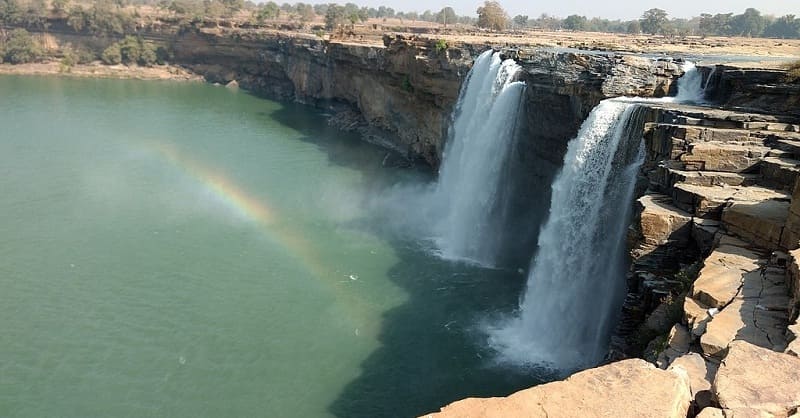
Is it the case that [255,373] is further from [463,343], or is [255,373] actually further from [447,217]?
[447,217]

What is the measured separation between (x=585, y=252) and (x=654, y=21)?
58.3 m

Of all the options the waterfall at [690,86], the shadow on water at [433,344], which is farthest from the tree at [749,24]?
the shadow on water at [433,344]

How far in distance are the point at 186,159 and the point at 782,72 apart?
24409mm

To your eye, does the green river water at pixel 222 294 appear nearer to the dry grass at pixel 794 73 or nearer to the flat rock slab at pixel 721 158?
the flat rock slab at pixel 721 158

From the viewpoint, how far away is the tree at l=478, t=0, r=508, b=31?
52.1 metres

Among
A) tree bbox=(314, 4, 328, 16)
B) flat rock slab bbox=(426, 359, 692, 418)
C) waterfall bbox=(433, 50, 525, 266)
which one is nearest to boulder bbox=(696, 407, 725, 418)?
flat rock slab bbox=(426, 359, 692, 418)

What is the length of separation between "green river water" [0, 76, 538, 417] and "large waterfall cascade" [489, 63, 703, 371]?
1.20m

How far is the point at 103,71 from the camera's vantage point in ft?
184

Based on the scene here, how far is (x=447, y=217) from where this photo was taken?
21.9 meters

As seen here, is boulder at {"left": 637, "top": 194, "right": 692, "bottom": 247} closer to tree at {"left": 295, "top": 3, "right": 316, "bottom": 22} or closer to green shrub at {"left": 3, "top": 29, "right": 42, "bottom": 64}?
green shrub at {"left": 3, "top": 29, "right": 42, "bottom": 64}

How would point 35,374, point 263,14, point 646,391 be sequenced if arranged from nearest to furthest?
1. point 646,391
2. point 35,374
3. point 263,14

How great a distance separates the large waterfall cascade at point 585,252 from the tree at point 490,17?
131ft

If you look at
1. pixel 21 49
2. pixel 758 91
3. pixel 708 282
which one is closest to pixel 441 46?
pixel 758 91

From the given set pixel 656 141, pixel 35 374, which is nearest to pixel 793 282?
pixel 656 141
